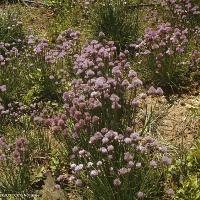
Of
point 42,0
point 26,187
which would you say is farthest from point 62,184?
point 42,0

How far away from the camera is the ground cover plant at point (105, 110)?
4035 millimetres

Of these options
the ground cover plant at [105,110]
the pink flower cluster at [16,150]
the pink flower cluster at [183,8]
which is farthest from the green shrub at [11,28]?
the pink flower cluster at [16,150]

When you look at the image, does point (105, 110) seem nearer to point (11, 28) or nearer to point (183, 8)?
point (183, 8)

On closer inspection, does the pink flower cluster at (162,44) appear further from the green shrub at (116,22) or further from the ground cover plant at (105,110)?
the green shrub at (116,22)

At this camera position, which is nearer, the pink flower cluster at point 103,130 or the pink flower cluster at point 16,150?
the pink flower cluster at point 103,130

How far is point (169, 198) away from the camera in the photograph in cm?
419

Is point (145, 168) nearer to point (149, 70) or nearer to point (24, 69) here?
point (149, 70)

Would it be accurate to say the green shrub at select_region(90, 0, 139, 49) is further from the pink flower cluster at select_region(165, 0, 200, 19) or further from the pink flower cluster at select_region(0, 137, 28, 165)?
the pink flower cluster at select_region(0, 137, 28, 165)

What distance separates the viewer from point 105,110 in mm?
4488

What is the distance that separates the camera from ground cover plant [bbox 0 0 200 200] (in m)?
4.04

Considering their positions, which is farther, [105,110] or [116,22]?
[116,22]

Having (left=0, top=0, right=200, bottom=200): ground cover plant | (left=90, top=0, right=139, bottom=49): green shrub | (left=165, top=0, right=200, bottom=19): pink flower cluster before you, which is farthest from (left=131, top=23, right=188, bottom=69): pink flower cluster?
(left=90, top=0, right=139, bottom=49): green shrub

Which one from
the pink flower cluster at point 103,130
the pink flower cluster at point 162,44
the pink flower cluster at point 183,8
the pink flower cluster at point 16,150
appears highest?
the pink flower cluster at point 183,8

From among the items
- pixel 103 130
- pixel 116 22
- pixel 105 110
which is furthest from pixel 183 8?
pixel 103 130
